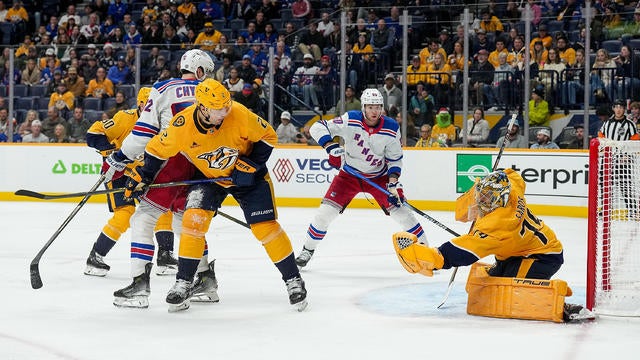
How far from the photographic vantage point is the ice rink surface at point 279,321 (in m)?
3.95

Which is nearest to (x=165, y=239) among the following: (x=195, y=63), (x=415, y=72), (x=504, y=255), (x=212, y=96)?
(x=195, y=63)

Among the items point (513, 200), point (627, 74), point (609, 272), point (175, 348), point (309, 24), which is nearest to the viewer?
point (175, 348)

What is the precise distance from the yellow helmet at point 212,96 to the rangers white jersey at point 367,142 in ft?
6.85

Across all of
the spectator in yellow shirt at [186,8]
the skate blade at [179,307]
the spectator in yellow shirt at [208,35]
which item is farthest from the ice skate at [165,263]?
the spectator in yellow shirt at [186,8]

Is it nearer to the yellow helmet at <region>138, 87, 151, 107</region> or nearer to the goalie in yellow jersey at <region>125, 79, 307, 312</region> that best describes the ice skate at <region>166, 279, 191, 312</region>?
the goalie in yellow jersey at <region>125, 79, 307, 312</region>

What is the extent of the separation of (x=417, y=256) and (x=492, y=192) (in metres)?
0.47

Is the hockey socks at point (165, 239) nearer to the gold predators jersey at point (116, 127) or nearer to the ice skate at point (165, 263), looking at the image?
the ice skate at point (165, 263)

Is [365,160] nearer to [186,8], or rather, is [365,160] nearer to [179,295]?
[179,295]

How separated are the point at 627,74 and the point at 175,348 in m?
7.55

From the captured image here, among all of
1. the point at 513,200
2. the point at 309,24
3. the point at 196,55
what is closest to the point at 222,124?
the point at 196,55

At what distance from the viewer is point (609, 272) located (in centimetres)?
479

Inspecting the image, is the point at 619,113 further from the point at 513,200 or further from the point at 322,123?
the point at 513,200

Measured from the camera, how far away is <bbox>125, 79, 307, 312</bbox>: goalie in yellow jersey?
464 cm

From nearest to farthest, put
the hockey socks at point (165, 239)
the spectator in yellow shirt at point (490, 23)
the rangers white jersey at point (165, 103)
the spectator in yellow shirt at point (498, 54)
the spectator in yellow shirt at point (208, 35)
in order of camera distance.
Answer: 1. the rangers white jersey at point (165, 103)
2. the hockey socks at point (165, 239)
3. the spectator in yellow shirt at point (498, 54)
4. the spectator in yellow shirt at point (490, 23)
5. the spectator in yellow shirt at point (208, 35)
